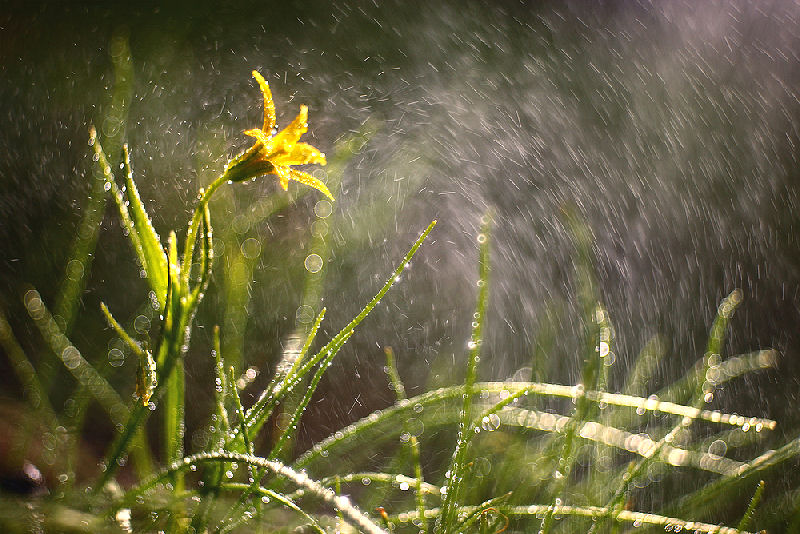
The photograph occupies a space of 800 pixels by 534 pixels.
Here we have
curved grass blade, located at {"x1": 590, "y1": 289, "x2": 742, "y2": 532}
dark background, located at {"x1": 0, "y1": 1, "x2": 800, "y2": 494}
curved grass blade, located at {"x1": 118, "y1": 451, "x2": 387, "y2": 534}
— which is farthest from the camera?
dark background, located at {"x1": 0, "y1": 1, "x2": 800, "y2": 494}

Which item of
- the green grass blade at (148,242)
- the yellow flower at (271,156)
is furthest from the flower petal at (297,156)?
the green grass blade at (148,242)

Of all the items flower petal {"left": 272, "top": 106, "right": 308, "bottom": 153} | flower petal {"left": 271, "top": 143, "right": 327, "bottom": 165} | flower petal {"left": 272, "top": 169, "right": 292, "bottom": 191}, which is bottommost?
flower petal {"left": 272, "top": 169, "right": 292, "bottom": 191}

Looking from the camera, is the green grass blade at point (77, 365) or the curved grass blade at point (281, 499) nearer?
the curved grass blade at point (281, 499)

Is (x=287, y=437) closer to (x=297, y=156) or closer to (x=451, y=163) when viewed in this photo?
(x=297, y=156)

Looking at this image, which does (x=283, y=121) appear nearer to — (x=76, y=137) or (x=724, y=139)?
(x=76, y=137)

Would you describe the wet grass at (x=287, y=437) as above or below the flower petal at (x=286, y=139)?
below

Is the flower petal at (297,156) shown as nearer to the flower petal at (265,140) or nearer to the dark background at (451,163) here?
the flower petal at (265,140)

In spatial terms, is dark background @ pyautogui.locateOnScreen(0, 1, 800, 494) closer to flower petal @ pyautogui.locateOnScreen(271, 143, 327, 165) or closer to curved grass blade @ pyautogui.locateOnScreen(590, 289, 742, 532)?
flower petal @ pyautogui.locateOnScreen(271, 143, 327, 165)

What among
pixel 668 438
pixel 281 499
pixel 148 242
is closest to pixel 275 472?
pixel 281 499

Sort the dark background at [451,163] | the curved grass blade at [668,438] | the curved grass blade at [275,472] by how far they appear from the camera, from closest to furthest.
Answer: the curved grass blade at [275,472], the curved grass blade at [668,438], the dark background at [451,163]

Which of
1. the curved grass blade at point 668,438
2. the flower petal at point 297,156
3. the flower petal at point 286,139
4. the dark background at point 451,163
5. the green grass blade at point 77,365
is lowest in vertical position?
the curved grass blade at point 668,438

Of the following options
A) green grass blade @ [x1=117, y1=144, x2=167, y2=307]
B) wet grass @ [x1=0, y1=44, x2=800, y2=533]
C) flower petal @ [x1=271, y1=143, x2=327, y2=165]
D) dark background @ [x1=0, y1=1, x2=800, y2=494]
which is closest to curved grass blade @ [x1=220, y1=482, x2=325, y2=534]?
wet grass @ [x1=0, y1=44, x2=800, y2=533]
